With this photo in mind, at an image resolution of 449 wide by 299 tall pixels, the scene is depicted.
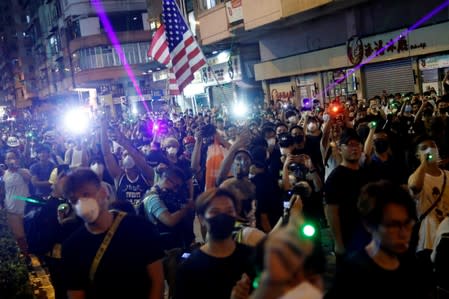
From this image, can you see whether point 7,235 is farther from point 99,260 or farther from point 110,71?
point 110,71

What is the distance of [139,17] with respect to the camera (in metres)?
55.5

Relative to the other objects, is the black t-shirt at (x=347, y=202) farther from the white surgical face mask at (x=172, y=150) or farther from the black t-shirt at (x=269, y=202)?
the white surgical face mask at (x=172, y=150)

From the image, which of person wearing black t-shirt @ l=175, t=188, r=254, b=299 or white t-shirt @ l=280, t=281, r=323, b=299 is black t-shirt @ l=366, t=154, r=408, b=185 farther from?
white t-shirt @ l=280, t=281, r=323, b=299

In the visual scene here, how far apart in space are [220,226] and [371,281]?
91 cm

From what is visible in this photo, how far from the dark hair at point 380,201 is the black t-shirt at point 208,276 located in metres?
0.70

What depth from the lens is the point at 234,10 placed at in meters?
24.5

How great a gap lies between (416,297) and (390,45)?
1774 centimetres

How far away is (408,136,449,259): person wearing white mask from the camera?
16.0 ft

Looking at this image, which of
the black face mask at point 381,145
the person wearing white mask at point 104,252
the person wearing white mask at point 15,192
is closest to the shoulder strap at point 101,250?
the person wearing white mask at point 104,252

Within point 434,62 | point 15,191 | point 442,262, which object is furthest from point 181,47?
point 434,62

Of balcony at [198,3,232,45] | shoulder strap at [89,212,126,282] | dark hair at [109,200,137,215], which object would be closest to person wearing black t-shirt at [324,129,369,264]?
dark hair at [109,200,137,215]

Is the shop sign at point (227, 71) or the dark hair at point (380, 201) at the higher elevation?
the shop sign at point (227, 71)

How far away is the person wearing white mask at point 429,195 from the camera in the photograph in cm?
487

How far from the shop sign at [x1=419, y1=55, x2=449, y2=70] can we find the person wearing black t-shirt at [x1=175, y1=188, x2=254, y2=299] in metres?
16.1
